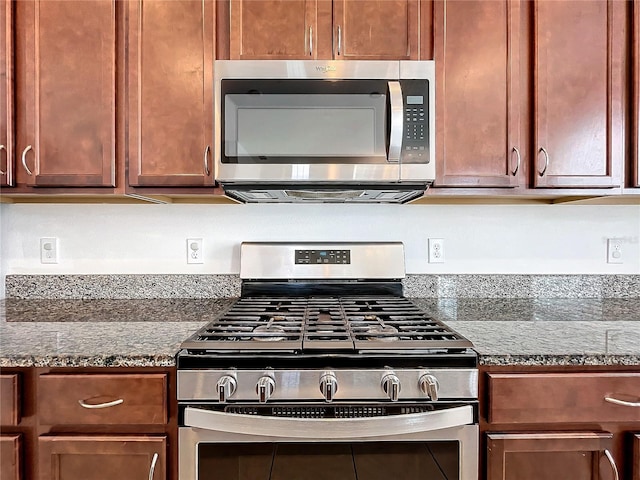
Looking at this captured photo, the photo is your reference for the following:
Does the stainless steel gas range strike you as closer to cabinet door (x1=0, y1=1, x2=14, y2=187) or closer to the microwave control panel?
the microwave control panel

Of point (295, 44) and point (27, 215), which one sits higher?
point (295, 44)

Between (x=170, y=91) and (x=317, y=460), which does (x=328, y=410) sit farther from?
(x=170, y=91)

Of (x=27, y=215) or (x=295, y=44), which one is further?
(x=27, y=215)

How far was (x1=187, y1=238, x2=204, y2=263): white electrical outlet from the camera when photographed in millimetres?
1707

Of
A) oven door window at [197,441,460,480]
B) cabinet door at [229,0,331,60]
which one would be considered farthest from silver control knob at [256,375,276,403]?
cabinet door at [229,0,331,60]

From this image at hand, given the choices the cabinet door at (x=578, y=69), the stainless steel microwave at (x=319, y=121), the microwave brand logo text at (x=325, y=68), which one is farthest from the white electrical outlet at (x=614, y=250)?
the microwave brand logo text at (x=325, y=68)

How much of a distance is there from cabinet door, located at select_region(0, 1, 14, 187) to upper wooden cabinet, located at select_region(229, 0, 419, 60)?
2.44 ft

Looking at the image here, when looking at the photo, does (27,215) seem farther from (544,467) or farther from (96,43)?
(544,467)

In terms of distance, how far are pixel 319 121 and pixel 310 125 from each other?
0.10 ft

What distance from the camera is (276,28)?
1.35 metres

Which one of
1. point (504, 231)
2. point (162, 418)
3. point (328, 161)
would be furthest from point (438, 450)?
point (504, 231)

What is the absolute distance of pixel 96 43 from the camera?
4.47 ft

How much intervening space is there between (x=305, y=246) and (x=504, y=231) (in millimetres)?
855

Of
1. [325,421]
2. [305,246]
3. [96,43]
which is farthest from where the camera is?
[305,246]
